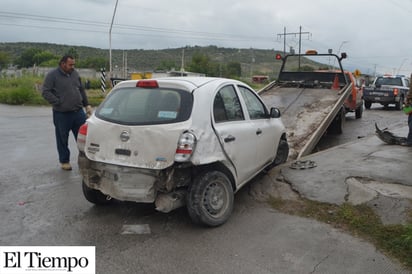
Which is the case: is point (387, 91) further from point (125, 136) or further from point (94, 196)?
point (125, 136)

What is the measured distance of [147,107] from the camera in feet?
14.0

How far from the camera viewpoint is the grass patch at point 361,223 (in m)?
3.77

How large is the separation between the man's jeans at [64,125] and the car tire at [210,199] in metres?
3.46

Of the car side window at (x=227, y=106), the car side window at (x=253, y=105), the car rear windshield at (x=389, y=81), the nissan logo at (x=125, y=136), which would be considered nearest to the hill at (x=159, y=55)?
the car rear windshield at (x=389, y=81)

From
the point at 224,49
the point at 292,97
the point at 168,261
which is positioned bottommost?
the point at 168,261

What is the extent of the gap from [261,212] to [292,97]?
6234 millimetres

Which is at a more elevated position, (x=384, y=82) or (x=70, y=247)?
(x=384, y=82)

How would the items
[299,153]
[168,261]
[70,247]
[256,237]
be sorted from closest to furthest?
1. [168,261]
2. [70,247]
3. [256,237]
4. [299,153]

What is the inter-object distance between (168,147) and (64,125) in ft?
11.3

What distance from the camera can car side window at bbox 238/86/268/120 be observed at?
5291mm

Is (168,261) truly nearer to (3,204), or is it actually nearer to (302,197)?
(302,197)

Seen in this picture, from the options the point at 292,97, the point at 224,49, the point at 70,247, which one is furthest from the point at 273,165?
the point at 224,49

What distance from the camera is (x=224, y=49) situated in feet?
346

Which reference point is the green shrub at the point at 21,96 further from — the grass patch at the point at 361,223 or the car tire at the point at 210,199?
the grass patch at the point at 361,223
